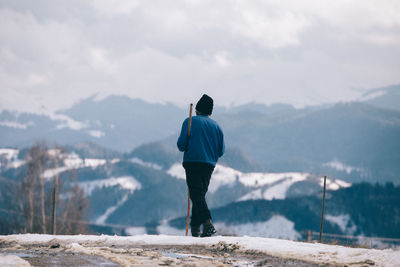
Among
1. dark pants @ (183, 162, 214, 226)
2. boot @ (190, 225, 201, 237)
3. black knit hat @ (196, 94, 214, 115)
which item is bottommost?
boot @ (190, 225, 201, 237)

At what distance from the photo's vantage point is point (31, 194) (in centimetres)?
7194

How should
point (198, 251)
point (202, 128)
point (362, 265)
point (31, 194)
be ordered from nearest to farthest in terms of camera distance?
point (362, 265)
point (198, 251)
point (202, 128)
point (31, 194)

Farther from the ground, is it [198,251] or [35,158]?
[35,158]

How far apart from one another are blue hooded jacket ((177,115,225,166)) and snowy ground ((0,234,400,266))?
59.8 inches

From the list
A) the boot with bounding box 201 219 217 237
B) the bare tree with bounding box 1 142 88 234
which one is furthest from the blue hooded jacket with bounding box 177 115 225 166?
the bare tree with bounding box 1 142 88 234

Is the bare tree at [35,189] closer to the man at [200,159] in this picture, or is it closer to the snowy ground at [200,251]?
the man at [200,159]

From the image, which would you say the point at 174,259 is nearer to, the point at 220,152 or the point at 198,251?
the point at 198,251

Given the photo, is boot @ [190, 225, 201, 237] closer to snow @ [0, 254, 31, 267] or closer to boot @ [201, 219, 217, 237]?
boot @ [201, 219, 217, 237]

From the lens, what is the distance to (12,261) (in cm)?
732

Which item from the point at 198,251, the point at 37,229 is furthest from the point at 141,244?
the point at 37,229

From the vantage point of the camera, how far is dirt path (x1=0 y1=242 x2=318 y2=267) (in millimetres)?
7480

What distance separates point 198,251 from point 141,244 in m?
1.48

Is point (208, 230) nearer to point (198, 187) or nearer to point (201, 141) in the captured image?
point (198, 187)

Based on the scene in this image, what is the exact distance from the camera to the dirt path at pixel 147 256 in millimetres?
7480
